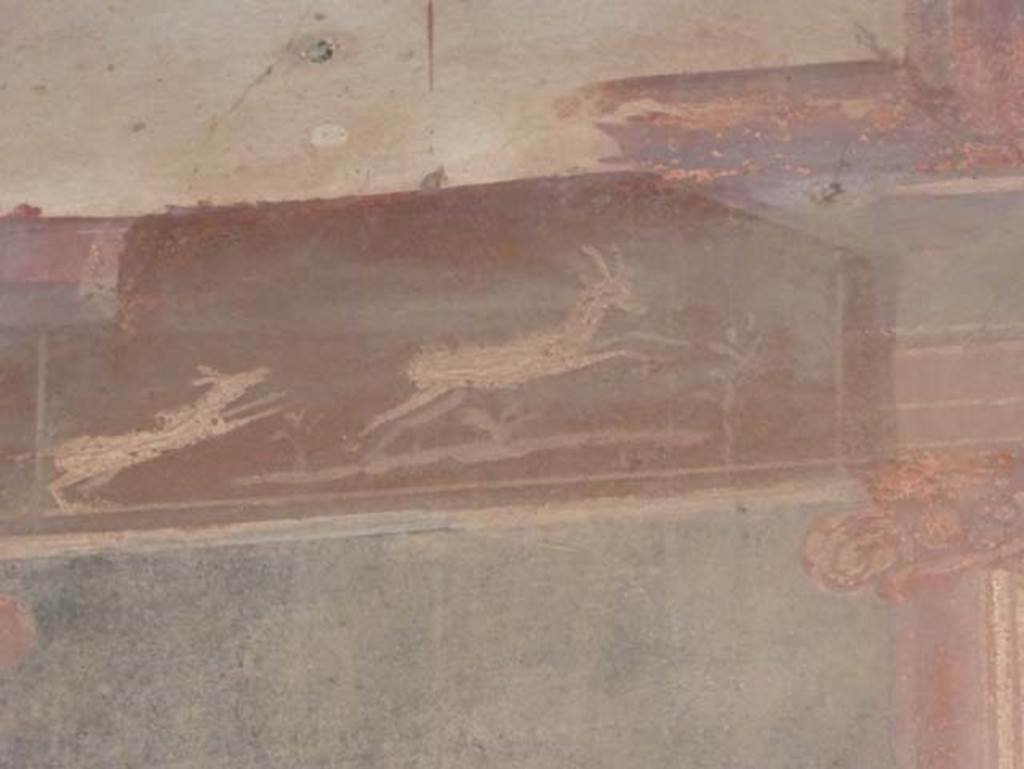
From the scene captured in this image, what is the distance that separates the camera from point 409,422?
14.1ft

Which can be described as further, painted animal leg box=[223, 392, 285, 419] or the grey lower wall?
painted animal leg box=[223, 392, 285, 419]

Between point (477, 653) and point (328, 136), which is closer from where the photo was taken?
point (477, 653)

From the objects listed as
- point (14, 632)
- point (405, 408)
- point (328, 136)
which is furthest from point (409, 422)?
point (14, 632)

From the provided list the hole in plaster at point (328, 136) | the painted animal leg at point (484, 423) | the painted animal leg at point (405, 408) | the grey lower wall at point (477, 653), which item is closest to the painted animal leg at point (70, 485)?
the grey lower wall at point (477, 653)

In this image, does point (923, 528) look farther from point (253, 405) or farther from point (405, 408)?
point (253, 405)

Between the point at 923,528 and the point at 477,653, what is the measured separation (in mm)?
1450

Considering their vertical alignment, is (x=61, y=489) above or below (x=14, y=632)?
above

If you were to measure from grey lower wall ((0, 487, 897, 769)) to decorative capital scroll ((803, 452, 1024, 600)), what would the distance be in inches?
2.9

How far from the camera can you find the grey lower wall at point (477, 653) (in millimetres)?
4156

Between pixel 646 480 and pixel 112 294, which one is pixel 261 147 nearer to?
pixel 112 294

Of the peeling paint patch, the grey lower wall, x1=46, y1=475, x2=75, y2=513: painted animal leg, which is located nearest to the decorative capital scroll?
the grey lower wall

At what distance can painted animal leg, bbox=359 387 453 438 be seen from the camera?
4309 mm

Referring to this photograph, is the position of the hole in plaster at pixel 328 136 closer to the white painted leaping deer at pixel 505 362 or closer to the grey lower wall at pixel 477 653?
the white painted leaping deer at pixel 505 362

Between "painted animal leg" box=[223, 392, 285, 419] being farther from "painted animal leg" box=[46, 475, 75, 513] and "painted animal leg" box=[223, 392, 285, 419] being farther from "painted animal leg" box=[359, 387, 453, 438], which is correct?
"painted animal leg" box=[46, 475, 75, 513]
